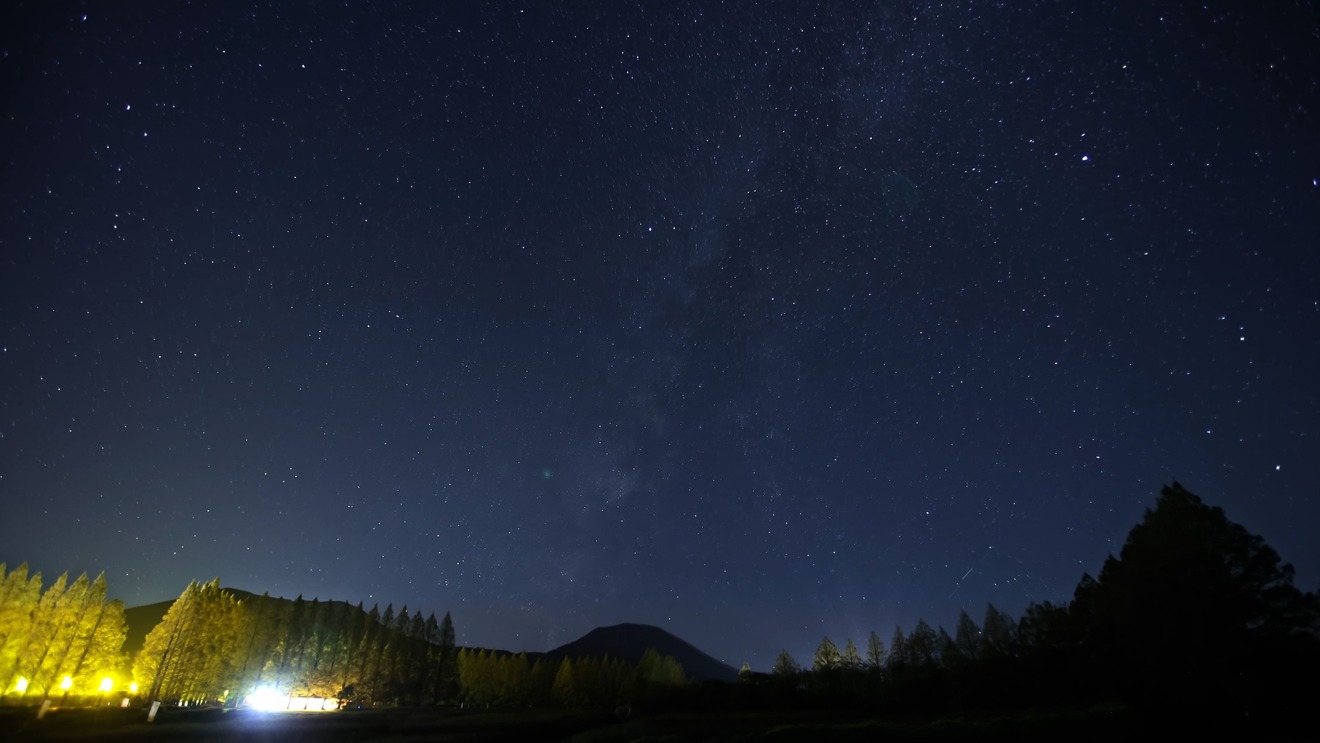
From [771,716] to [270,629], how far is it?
6147 centimetres

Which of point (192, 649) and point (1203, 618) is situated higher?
point (1203, 618)

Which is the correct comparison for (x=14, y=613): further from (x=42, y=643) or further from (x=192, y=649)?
(x=192, y=649)

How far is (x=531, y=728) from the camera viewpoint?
40.0 metres

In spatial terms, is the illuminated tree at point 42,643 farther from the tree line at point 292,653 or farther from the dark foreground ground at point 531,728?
the dark foreground ground at point 531,728

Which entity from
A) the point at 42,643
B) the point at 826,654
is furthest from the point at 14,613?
the point at 826,654

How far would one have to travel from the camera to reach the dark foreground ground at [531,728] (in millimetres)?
25938

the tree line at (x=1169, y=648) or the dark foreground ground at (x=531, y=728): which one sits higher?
the tree line at (x=1169, y=648)

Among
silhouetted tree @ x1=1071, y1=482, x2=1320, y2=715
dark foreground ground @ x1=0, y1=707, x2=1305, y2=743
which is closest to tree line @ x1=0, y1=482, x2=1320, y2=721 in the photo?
silhouetted tree @ x1=1071, y1=482, x2=1320, y2=715

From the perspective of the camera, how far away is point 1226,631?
31047 mm

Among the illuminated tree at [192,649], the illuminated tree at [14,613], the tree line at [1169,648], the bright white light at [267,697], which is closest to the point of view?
the tree line at [1169,648]

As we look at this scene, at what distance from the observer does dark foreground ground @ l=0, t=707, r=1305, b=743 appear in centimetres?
2594

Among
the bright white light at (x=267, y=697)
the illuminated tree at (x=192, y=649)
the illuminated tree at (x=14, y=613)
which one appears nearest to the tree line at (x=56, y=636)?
the illuminated tree at (x=14, y=613)

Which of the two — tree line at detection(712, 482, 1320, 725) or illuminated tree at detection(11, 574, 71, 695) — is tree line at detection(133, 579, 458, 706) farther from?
tree line at detection(712, 482, 1320, 725)

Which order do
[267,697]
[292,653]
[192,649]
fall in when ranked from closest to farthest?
[192,649], [267,697], [292,653]
